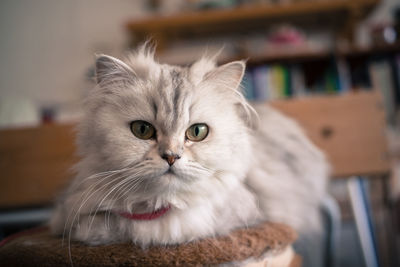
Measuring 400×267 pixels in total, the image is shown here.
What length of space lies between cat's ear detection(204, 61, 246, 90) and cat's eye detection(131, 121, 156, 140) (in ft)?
0.74

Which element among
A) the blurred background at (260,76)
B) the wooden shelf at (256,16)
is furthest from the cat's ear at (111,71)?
the wooden shelf at (256,16)

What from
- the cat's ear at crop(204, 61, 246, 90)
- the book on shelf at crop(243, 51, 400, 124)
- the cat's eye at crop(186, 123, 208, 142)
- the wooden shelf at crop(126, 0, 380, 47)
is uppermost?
the wooden shelf at crop(126, 0, 380, 47)

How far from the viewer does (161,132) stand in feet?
2.38

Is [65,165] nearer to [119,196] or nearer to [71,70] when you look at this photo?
[119,196]

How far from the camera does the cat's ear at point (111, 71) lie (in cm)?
78

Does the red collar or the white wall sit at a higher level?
the white wall

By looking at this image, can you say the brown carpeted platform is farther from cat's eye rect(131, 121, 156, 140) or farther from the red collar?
cat's eye rect(131, 121, 156, 140)

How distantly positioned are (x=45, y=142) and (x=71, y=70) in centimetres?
130

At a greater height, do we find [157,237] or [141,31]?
[141,31]

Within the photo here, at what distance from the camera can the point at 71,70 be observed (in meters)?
2.57

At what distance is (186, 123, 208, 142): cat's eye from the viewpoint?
0.76 metres

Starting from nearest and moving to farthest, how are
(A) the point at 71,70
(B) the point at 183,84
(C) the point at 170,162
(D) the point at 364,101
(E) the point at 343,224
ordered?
1. (C) the point at 170,162
2. (B) the point at 183,84
3. (D) the point at 364,101
4. (E) the point at 343,224
5. (A) the point at 71,70

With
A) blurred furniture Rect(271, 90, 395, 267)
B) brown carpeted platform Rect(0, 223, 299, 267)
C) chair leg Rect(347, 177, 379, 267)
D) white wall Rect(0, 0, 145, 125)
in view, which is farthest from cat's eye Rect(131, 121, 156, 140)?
white wall Rect(0, 0, 145, 125)

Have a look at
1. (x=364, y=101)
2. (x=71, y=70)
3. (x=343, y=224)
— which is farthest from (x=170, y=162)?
(x=71, y=70)
